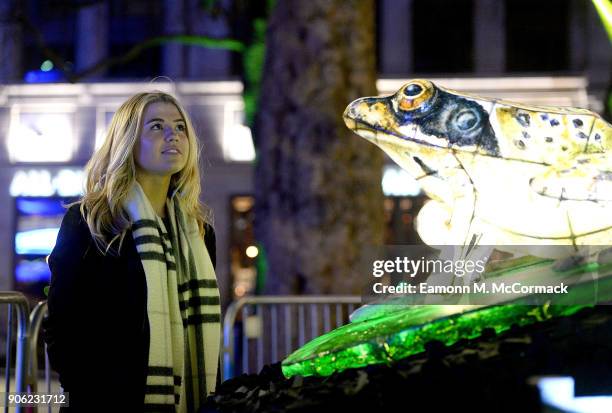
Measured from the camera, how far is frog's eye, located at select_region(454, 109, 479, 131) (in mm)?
2818

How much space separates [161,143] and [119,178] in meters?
0.16

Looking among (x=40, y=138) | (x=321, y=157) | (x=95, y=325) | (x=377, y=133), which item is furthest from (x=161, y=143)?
(x=40, y=138)

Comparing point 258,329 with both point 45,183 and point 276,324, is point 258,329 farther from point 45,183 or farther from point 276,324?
point 45,183

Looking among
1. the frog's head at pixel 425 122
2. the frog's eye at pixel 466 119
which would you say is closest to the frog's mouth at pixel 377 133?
the frog's head at pixel 425 122

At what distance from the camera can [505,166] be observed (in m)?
2.78

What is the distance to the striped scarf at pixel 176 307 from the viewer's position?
248 cm

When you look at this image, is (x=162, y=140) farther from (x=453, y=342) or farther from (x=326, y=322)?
(x=326, y=322)

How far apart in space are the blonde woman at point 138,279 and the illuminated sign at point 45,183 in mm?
9883

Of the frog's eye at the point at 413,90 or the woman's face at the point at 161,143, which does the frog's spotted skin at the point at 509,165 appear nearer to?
the frog's eye at the point at 413,90

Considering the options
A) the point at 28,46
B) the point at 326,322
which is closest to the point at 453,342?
the point at 326,322

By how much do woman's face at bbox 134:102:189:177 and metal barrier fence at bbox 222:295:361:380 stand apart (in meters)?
2.41

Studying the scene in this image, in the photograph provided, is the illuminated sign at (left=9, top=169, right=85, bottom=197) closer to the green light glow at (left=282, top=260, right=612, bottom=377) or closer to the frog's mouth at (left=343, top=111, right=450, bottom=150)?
the frog's mouth at (left=343, top=111, right=450, bottom=150)

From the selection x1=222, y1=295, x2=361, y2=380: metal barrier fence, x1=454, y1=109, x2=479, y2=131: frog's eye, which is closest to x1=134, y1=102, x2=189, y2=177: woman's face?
x1=454, y1=109, x2=479, y2=131: frog's eye

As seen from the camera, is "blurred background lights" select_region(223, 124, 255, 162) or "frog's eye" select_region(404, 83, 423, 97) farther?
"blurred background lights" select_region(223, 124, 255, 162)
